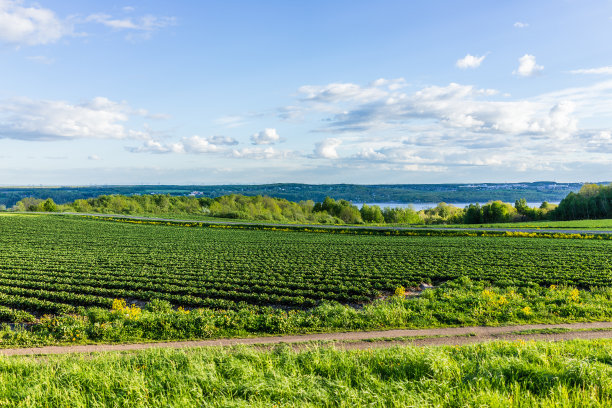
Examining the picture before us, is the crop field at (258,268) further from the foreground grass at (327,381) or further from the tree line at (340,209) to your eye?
the tree line at (340,209)

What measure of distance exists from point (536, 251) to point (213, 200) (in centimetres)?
12285

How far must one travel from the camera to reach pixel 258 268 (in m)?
27.5

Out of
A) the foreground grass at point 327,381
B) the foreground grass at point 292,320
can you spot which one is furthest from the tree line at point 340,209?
the foreground grass at point 327,381

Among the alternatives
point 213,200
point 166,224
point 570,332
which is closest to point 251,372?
point 570,332

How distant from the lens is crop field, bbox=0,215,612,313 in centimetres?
2020

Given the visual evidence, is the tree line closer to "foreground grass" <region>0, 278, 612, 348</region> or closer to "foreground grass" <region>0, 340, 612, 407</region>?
"foreground grass" <region>0, 278, 612, 348</region>

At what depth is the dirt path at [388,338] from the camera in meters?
11.8

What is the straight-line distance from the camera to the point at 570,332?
12.5 metres

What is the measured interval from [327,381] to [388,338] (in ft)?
23.2

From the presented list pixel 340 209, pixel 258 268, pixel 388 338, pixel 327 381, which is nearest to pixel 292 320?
pixel 388 338

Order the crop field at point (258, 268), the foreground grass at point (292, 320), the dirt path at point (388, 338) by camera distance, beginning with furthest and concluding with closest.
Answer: the crop field at point (258, 268) → the foreground grass at point (292, 320) → the dirt path at point (388, 338)

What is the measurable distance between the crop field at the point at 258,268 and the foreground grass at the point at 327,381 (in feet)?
39.2

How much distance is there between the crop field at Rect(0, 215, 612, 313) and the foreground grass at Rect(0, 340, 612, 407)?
39.2 feet

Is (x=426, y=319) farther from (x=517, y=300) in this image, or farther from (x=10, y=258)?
(x=10, y=258)
